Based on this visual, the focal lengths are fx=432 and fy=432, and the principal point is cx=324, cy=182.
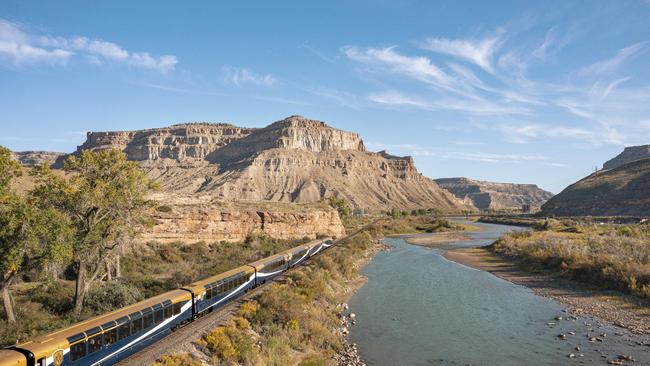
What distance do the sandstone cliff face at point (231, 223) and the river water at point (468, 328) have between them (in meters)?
18.5

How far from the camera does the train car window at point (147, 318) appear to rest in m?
16.3

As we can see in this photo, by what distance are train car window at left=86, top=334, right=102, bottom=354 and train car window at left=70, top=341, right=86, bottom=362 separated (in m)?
0.22

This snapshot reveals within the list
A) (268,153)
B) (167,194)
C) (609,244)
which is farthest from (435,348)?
(268,153)

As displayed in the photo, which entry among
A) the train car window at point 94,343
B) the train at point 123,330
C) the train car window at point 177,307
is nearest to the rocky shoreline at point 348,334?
the train at point 123,330

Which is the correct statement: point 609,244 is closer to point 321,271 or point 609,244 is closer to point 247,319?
point 321,271

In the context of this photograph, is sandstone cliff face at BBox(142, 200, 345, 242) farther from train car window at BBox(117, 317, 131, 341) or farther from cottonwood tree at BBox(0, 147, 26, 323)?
train car window at BBox(117, 317, 131, 341)

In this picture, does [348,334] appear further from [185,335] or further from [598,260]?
[598,260]

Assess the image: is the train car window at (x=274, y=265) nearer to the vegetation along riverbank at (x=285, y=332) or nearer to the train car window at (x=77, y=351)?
the vegetation along riverbank at (x=285, y=332)

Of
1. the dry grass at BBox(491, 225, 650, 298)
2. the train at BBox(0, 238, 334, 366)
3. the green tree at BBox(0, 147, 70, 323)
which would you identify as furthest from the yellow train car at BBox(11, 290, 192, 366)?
Result: the dry grass at BBox(491, 225, 650, 298)

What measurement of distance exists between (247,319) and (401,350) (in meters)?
7.66

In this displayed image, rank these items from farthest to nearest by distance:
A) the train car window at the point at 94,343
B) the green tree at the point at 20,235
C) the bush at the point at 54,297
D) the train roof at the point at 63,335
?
the bush at the point at 54,297 < the green tree at the point at 20,235 < the train car window at the point at 94,343 < the train roof at the point at 63,335

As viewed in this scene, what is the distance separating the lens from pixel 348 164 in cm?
19088

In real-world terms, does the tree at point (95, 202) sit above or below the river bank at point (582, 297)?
above

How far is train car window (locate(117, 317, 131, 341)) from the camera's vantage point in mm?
14977
